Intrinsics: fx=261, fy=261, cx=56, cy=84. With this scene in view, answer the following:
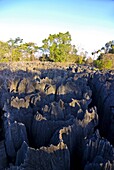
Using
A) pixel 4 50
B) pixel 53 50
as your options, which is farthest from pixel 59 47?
pixel 4 50

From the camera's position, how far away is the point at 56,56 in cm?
3170

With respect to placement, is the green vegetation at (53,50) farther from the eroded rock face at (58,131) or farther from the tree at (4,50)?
the eroded rock face at (58,131)

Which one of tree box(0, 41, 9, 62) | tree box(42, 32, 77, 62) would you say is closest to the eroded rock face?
tree box(0, 41, 9, 62)

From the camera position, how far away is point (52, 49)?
105 ft

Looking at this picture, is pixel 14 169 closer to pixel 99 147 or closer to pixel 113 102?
pixel 99 147

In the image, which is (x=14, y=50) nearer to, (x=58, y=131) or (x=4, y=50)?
(x=4, y=50)

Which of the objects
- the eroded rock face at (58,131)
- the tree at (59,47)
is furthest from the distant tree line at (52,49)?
the eroded rock face at (58,131)

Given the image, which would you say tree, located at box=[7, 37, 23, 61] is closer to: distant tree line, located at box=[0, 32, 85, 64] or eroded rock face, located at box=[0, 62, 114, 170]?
distant tree line, located at box=[0, 32, 85, 64]

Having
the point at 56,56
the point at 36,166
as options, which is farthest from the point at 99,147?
the point at 56,56

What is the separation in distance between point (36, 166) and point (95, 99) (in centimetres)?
136

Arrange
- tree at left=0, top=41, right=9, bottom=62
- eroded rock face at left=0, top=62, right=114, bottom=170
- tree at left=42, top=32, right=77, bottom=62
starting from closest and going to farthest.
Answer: eroded rock face at left=0, top=62, right=114, bottom=170 < tree at left=0, top=41, right=9, bottom=62 < tree at left=42, top=32, right=77, bottom=62

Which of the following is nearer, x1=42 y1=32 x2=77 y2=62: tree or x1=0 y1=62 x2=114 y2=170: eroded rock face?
x1=0 y1=62 x2=114 y2=170: eroded rock face

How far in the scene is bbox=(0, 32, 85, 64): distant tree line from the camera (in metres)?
31.6

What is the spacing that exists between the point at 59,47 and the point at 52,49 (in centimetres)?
89
